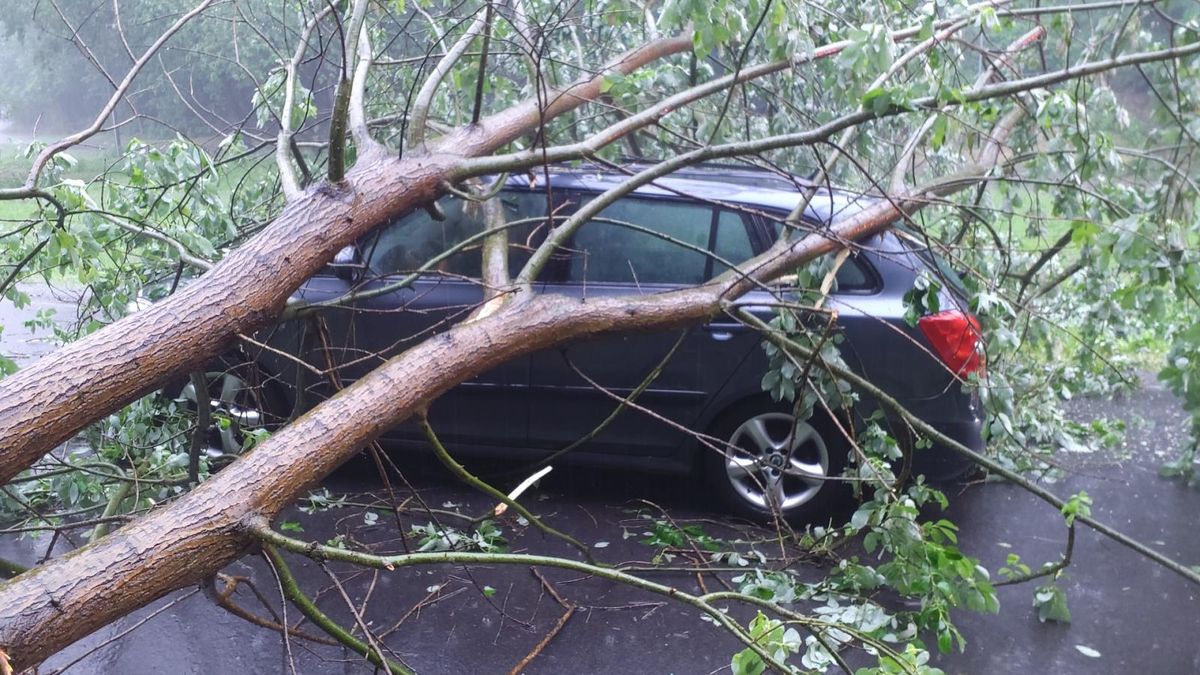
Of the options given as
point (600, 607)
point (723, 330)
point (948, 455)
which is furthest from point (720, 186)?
point (600, 607)

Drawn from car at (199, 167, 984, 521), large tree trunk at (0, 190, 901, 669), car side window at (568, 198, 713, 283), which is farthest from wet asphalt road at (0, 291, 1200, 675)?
car side window at (568, 198, 713, 283)

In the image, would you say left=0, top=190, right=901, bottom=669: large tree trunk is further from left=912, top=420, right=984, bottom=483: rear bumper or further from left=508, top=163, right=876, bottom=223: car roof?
Result: left=912, top=420, right=984, bottom=483: rear bumper

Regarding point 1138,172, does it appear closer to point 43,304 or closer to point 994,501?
point 994,501

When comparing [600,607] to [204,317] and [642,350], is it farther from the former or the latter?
[204,317]

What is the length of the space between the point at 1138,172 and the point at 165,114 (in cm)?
474

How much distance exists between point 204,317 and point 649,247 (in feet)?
7.97

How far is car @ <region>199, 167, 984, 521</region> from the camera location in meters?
4.77

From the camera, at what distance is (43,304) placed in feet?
16.1

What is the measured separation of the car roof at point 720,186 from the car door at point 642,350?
0.08m

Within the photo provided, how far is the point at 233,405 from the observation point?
15.8 feet

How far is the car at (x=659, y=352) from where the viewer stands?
4.77 m

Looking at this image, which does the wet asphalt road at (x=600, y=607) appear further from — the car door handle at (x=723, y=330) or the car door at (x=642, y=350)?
the car door handle at (x=723, y=330)

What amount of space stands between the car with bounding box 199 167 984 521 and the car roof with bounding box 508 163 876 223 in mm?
11

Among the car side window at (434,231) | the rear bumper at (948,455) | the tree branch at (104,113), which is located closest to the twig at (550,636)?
the rear bumper at (948,455)
